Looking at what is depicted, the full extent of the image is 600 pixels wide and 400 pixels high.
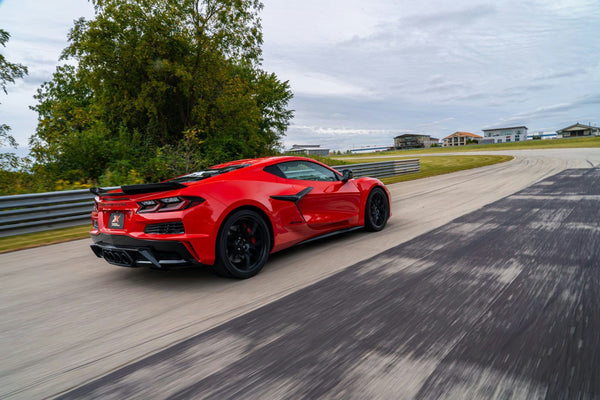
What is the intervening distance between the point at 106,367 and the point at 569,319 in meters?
3.09

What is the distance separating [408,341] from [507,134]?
5540 inches

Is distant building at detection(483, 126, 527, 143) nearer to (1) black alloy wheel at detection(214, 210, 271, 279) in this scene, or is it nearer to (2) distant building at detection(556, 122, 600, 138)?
(2) distant building at detection(556, 122, 600, 138)

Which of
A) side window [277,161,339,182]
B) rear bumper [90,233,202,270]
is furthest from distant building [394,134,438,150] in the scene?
rear bumper [90,233,202,270]

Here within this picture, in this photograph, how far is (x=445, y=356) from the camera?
2314 mm

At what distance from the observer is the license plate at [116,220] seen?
387cm

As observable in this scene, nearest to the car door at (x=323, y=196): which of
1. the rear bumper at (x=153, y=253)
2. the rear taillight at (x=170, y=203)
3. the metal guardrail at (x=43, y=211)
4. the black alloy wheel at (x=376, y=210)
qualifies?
the black alloy wheel at (x=376, y=210)

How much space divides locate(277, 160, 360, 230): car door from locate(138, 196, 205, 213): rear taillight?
138cm

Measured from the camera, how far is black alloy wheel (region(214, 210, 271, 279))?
3850 millimetres

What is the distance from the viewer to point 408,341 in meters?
2.53

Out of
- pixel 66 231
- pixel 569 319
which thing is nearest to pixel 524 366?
pixel 569 319

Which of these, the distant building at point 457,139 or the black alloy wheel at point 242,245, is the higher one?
the distant building at point 457,139

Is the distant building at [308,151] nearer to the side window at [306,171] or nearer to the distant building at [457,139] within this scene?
the side window at [306,171]

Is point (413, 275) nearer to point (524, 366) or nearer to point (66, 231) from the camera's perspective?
point (524, 366)

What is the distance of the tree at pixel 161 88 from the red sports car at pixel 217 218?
1080cm
